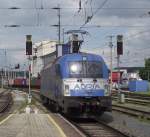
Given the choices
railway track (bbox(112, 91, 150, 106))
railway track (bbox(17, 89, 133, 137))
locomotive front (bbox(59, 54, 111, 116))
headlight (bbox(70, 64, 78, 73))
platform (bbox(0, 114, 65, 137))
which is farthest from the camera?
railway track (bbox(112, 91, 150, 106))

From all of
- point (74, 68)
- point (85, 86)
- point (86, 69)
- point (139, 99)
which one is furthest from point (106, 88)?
point (139, 99)

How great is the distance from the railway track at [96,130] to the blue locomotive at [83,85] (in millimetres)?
701

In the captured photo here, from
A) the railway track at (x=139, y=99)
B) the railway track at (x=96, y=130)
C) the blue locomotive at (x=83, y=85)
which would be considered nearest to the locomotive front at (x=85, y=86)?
the blue locomotive at (x=83, y=85)

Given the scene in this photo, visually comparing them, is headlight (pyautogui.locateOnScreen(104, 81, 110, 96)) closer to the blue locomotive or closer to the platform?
the blue locomotive

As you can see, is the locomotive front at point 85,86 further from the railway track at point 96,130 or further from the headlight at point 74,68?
the railway track at point 96,130

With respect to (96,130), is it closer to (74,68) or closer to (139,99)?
(74,68)

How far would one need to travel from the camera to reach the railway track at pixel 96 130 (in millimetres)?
18625

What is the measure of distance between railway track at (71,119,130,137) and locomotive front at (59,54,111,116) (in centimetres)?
70

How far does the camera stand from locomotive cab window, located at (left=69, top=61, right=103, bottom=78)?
24.6 m

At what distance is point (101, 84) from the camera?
24.5 m

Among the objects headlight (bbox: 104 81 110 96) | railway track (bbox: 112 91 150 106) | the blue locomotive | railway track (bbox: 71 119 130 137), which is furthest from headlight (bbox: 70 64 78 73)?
railway track (bbox: 112 91 150 106)

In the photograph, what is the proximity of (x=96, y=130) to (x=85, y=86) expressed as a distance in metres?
3.92

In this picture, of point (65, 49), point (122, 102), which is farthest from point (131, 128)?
point (65, 49)

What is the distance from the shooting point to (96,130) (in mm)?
20578
